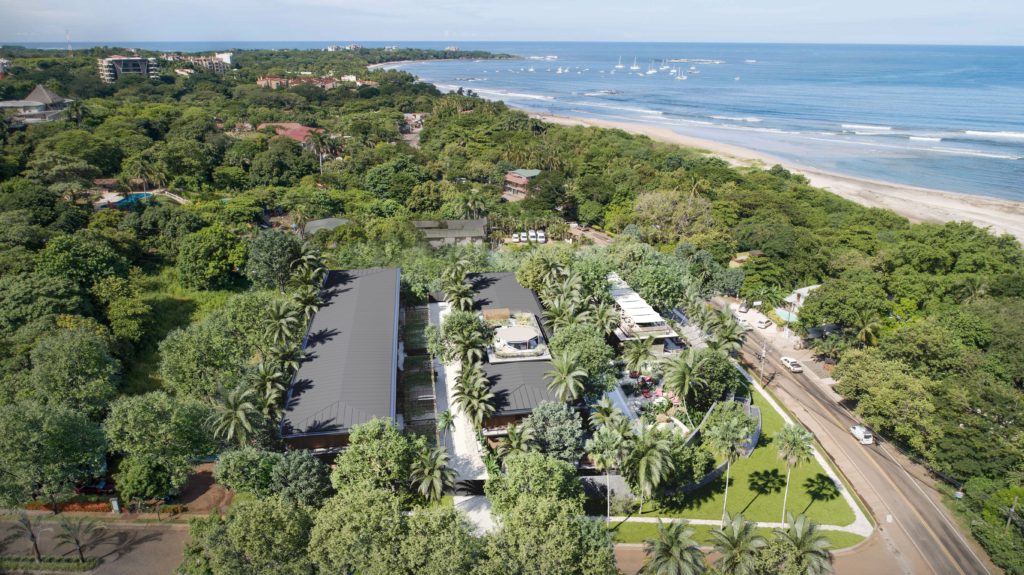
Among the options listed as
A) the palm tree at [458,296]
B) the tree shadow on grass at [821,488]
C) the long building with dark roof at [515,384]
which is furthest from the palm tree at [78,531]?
the tree shadow on grass at [821,488]

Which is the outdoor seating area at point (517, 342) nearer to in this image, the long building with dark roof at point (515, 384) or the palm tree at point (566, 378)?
the long building with dark roof at point (515, 384)

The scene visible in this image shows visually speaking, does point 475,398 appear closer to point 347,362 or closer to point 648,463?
point 347,362

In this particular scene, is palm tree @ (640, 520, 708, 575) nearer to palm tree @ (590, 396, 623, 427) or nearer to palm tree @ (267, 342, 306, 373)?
palm tree @ (590, 396, 623, 427)

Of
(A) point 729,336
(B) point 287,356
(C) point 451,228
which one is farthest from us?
(C) point 451,228

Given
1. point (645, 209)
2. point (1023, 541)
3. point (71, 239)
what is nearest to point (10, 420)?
point (71, 239)

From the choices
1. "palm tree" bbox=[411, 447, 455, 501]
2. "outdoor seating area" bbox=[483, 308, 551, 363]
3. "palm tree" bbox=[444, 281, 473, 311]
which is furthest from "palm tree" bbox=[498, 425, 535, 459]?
"palm tree" bbox=[444, 281, 473, 311]

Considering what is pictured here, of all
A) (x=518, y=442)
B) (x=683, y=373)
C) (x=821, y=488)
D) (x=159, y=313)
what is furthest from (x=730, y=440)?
(x=159, y=313)
